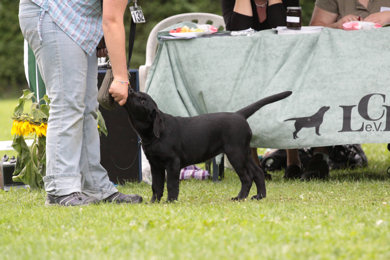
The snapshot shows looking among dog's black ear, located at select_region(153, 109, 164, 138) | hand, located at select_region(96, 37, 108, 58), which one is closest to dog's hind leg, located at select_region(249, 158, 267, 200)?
dog's black ear, located at select_region(153, 109, 164, 138)

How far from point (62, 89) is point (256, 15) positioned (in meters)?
2.17

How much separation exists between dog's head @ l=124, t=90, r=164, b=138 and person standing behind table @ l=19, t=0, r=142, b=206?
4.3 inches

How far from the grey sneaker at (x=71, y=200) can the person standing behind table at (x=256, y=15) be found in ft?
5.84

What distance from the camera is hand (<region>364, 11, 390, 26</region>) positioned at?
490 cm

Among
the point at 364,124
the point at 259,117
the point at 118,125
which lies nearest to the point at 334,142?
the point at 364,124

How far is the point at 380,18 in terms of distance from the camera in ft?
16.2

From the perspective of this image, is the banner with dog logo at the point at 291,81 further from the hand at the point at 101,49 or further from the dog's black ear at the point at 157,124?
the dog's black ear at the point at 157,124

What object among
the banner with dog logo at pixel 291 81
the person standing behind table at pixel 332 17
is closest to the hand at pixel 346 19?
the person standing behind table at pixel 332 17

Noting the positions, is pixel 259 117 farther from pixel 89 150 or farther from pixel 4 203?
pixel 4 203

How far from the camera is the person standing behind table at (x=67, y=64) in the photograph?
3406 millimetres

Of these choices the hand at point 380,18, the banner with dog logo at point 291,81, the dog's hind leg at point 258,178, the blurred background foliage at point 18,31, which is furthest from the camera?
the blurred background foliage at point 18,31

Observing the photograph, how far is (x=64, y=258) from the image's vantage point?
238 cm

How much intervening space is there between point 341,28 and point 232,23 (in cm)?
83

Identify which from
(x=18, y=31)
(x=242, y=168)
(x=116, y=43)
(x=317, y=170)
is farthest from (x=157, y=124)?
(x=18, y=31)
